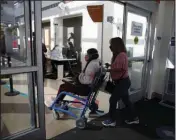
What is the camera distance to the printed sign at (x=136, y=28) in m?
3.05

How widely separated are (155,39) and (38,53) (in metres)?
2.72

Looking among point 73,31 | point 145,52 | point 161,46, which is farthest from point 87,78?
point 73,31

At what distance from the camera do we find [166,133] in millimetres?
2309

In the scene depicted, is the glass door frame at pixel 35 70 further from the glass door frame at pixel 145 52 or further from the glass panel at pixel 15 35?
the glass door frame at pixel 145 52

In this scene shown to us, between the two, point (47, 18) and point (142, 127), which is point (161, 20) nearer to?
point (142, 127)

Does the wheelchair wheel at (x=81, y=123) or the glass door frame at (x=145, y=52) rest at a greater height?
the glass door frame at (x=145, y=52)

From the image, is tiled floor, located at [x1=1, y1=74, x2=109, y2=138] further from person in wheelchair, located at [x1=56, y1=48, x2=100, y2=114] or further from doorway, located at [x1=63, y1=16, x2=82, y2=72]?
doorway, located at [x1=63, y1=16, x2=82, y2=72]

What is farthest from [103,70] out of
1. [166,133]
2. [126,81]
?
[166,133]

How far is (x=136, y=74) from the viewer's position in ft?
11.4

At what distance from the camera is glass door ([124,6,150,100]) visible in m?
3.00

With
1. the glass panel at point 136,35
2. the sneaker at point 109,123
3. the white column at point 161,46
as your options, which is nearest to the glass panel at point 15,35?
the sneaker at point 109,123

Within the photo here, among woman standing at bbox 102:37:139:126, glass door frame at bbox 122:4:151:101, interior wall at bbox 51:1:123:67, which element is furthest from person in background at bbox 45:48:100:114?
interior wall at bbox 51:1:123:67

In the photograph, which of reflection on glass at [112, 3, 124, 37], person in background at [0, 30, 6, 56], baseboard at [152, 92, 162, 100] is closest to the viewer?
person in background at [0, 30, 6, 56]

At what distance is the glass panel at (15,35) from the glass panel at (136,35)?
203 centimetres
